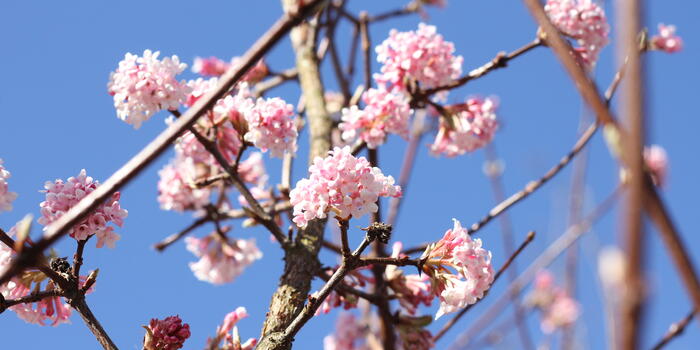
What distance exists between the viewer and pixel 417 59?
10.0 feet

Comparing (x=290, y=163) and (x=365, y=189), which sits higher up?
(x=290, y=163)

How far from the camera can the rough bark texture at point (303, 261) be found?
230 cm

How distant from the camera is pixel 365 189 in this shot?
2031 millimetres

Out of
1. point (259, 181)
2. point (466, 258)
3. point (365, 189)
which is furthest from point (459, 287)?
point (259, 181)

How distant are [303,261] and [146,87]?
0.93 m

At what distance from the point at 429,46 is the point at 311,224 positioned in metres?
1.01

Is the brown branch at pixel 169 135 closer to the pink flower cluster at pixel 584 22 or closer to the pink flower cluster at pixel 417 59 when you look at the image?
the pink flower cluster at pixel 417 59

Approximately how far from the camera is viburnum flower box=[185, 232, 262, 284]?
3723 millimetres

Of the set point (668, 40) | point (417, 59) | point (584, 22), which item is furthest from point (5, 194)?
point (668, 40)

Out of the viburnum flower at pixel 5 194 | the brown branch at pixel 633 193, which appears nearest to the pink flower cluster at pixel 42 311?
the viburnum flower at pixel 5 194

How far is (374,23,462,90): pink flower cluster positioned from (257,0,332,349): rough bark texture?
1.55ft

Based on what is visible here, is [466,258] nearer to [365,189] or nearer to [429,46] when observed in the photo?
[365,189]

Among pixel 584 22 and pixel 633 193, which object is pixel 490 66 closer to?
pixel 584 22

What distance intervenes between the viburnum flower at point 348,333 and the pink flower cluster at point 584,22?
200cm
